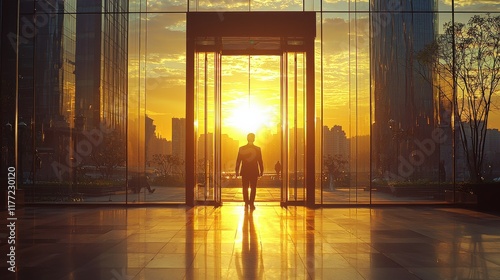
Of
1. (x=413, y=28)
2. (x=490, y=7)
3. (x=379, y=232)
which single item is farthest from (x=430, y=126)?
(x=379, y=232)

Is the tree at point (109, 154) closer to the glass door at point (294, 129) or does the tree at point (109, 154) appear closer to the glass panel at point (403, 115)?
the glass door at point (294, 129)

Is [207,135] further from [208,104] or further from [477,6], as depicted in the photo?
[477,6]

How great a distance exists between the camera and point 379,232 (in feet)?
34.1

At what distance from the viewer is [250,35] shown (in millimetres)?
15555

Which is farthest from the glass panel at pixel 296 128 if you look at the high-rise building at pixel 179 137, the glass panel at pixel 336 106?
the high-rise building at pixel 179 137

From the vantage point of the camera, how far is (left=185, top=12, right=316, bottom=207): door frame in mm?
15578

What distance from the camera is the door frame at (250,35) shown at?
15578 mm

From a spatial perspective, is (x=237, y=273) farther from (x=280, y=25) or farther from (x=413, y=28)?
(x=413, y=28)

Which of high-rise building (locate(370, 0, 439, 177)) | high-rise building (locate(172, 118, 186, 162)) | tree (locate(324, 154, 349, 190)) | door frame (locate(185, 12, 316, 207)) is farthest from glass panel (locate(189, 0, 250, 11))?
tree (locate(324, 154, 349, 190))

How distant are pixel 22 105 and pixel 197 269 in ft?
37.9

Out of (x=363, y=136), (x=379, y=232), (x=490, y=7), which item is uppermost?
(x=490, y=7)

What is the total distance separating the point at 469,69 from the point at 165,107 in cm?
877

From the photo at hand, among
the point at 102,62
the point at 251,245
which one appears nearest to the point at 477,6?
the point at 102,62

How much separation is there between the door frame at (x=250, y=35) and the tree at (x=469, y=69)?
11.1 feet
